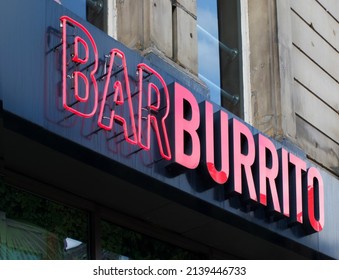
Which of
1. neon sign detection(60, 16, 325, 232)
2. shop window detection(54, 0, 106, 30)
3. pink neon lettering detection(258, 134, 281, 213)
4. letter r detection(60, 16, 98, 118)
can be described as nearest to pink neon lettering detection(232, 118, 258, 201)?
neon sign detection(60, 16, 325, 232)

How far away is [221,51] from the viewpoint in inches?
533

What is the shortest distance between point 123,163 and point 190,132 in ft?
3.49

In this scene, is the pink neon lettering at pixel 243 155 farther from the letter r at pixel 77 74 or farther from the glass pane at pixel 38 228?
the letter r at pixel 77 74

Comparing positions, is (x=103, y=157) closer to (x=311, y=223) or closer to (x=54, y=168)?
(x=54, y=168)

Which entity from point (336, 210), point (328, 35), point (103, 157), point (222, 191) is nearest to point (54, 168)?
point (103, 157)

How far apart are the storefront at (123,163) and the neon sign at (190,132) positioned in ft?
0.04

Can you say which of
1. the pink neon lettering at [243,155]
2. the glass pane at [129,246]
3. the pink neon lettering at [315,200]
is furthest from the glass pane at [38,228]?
the pink neon lettering at [315,200]

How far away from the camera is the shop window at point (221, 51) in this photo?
13.1 meters

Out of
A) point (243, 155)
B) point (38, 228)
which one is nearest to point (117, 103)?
point (38, 228)

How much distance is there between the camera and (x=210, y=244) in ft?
39.6

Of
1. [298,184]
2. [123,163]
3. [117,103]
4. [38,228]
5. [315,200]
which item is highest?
[117,103]

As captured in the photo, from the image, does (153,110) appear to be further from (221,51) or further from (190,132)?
(221,51)

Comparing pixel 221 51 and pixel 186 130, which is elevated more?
pixel 221 51

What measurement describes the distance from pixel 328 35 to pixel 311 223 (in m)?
3.91
